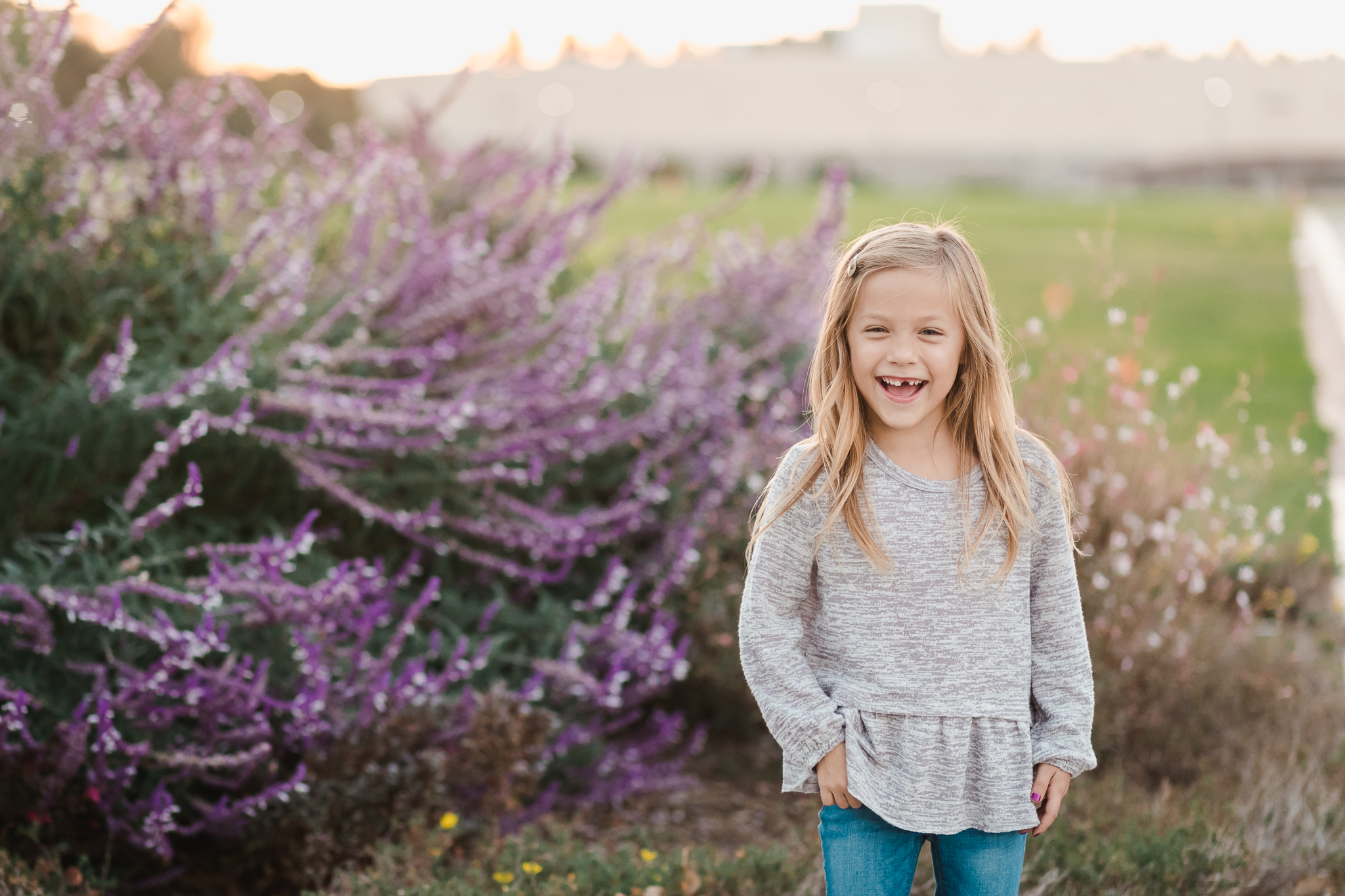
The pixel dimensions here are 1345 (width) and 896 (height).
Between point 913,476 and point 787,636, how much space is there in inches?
12.8

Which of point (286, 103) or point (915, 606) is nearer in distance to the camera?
point (915, 606)

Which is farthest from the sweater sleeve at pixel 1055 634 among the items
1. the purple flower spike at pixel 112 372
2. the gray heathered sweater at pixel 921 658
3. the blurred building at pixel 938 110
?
the blurred building at pixel 938 110

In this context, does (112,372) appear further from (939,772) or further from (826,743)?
(939,772)

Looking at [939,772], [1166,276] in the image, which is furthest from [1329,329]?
[939,772]

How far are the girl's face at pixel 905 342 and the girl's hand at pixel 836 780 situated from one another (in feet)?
1.71

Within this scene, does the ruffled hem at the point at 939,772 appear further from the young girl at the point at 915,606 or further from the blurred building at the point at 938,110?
the blurred building at the point at 938,110

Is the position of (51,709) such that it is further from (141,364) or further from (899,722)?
(899,722)

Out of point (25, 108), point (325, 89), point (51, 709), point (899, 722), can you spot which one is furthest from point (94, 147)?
point (325, 89)

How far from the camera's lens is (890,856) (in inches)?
70.0

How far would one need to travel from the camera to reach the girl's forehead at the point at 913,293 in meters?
1.75

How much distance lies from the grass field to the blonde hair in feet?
0.83

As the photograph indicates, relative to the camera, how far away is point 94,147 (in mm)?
3186

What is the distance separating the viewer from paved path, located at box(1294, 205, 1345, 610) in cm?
550

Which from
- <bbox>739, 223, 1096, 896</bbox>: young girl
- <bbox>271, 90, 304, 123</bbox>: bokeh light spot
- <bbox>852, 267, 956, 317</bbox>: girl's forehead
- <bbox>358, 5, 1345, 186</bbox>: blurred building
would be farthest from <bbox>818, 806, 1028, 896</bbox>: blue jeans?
<bbox>358, 5, 1345, 186</bbox>: blurred building
